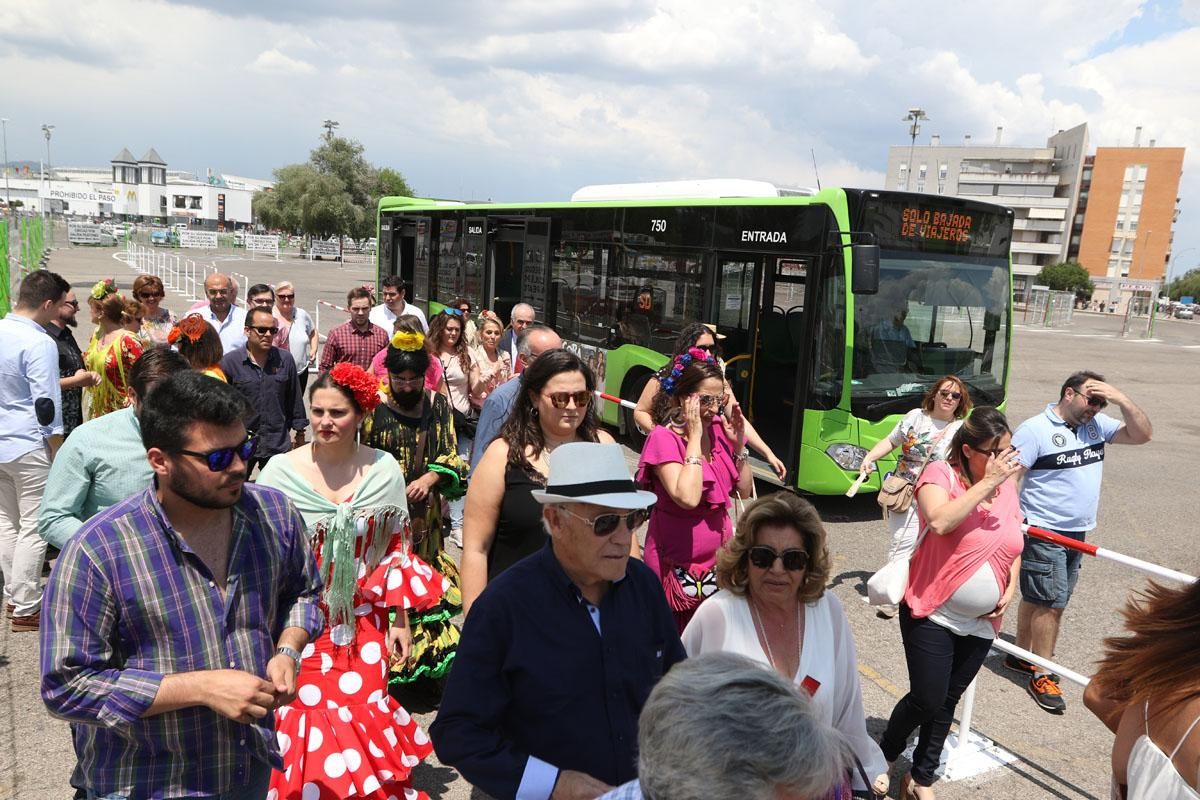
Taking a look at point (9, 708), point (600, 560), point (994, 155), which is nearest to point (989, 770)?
point (600, 560)

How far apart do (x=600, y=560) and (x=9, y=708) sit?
3.76 meters

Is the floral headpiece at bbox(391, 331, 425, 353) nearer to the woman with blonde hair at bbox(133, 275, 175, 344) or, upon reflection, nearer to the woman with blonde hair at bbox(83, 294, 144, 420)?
the woman with blonde hair at bbox(83, 294, 144, 420)

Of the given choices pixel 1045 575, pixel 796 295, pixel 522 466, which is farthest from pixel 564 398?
pixel 796 295


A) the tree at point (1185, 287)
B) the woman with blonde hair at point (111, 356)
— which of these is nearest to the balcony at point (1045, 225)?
the tree at point (1185, 287)

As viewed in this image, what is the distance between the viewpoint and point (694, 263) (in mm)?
9547

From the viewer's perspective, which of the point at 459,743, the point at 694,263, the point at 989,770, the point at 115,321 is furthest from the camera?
the point at 694,263

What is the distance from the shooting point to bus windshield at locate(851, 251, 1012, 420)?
317 inches

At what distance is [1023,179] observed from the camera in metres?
109

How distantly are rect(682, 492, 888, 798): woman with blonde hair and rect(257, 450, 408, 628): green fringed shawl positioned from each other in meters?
1.43

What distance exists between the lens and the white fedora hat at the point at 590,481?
2184 millimetres

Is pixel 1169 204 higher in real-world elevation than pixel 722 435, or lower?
higher

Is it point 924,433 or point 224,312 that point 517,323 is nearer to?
point 224,312

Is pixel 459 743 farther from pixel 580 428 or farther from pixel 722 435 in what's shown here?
pixel 722 435

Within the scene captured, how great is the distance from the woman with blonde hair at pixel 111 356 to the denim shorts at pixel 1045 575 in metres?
5.71
